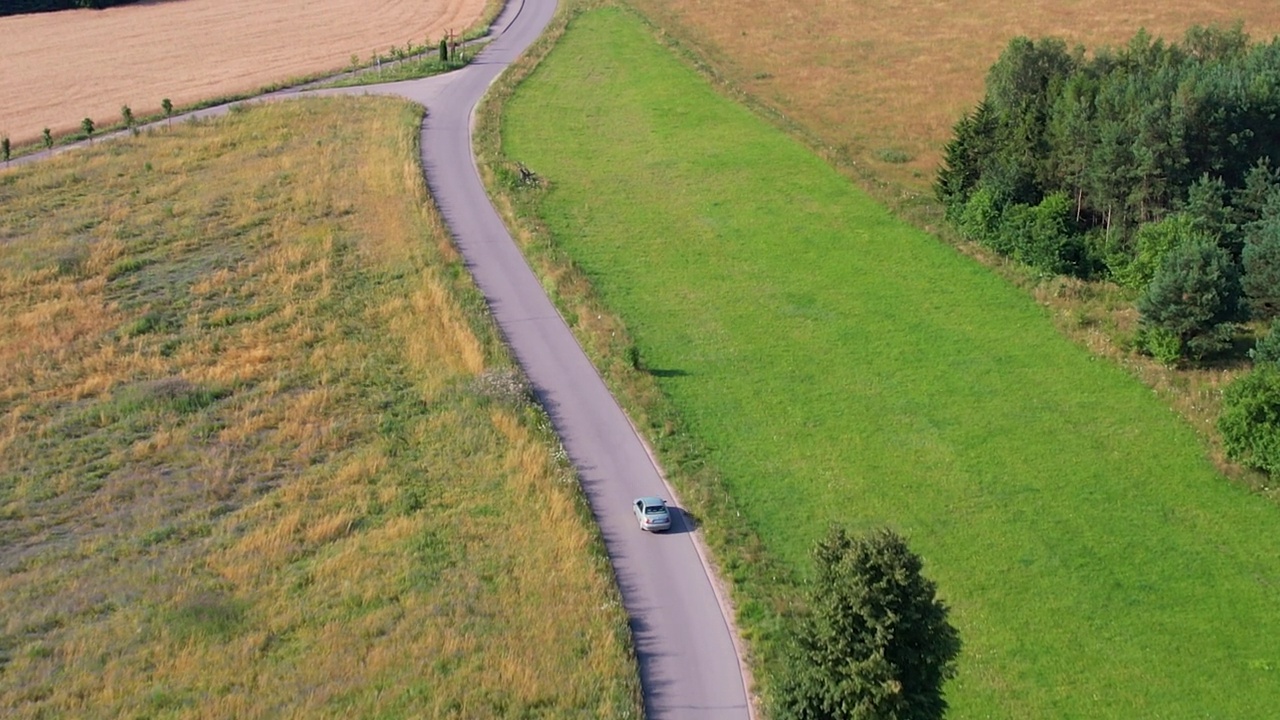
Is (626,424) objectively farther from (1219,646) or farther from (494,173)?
(494,173)

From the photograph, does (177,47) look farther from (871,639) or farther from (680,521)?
→ (871,639)

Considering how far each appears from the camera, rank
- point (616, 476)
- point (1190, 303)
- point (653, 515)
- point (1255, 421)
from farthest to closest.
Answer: point (1190, 303)
point (1255, 421)
point (616, 476)
point (653, 515)

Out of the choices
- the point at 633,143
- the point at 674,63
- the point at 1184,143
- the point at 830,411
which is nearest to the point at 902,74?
the point at 674,63

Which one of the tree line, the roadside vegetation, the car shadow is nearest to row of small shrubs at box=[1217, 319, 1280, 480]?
the roadside vegetation

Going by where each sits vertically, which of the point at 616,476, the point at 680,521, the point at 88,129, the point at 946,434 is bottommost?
the point at 946,434

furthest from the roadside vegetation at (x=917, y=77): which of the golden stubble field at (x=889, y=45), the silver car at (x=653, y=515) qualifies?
the silver car at (x=653, y=515)

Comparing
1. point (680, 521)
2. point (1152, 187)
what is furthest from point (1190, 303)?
point (680, 521)
